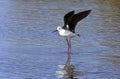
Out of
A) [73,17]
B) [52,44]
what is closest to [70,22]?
[73,17]

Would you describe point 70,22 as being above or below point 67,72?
above

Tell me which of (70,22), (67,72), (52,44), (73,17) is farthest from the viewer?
(52,44)

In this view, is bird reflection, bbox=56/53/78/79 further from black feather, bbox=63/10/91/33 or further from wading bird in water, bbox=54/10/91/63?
black feather, bbox=63/10/91/33

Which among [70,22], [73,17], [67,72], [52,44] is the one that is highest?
[73,17]

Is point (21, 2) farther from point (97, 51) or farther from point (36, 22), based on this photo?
point (97, 51)

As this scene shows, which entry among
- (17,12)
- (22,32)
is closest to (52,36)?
(22,32)

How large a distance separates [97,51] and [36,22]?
4632mm

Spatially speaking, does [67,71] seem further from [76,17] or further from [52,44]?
[52,44]

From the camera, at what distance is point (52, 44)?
12234mm

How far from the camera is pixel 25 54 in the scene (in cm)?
1107

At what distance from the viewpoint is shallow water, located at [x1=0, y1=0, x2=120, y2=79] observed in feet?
31.5

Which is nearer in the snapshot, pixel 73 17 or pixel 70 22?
pixel 73 17

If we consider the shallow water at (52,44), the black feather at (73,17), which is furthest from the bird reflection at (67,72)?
the black feather at (73,17)

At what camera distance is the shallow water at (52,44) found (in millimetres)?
9609
